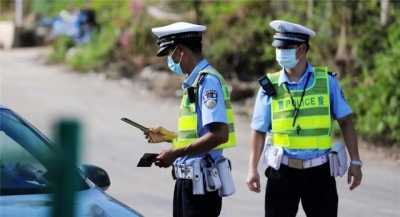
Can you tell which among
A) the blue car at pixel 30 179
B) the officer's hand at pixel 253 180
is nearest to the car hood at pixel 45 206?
the blue car at pixel 30 179

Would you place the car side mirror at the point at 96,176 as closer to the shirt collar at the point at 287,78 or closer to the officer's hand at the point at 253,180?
the officer's hand at the point at 253,180

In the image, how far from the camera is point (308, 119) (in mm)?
5238

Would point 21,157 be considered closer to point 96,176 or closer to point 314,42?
point 96,176

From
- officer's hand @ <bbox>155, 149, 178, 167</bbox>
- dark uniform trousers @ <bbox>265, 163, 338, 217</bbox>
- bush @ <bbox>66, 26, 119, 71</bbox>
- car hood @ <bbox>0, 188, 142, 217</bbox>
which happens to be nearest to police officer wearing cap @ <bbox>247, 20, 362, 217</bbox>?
dark uniform trousers @ <bbox>265, 163, 338, 217</bbox>

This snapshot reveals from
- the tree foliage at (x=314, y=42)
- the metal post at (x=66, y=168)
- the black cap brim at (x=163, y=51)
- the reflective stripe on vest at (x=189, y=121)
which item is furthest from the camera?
the tree foliage at (x=314, y=42)

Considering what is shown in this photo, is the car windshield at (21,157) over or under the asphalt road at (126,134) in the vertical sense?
over

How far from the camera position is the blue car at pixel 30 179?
4.17m

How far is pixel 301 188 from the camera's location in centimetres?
525

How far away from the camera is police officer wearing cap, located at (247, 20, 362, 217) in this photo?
5215mm

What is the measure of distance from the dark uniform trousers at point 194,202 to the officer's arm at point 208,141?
0.17 m

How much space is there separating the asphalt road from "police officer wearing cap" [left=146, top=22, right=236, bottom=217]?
78cm

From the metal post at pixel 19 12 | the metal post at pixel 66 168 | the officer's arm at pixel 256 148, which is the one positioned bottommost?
the metal post at pixel 19 12

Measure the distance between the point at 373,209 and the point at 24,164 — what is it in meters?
5.04

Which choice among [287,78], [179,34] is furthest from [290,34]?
[179,34]
